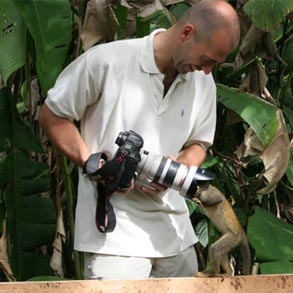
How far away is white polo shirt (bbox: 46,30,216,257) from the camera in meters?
2.06

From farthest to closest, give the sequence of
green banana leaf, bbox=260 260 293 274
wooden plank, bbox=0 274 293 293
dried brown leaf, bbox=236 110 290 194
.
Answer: dried brown leaf, bbox=236 110 290 194, green banana leaf, bbox=260 260 293 274, wooden plank, bbox=0 274 293 293

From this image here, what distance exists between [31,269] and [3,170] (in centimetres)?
36

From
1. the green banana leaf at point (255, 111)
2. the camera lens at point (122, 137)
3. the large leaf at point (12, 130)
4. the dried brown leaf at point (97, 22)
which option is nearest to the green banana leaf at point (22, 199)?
the large leaf at point (12, 130)

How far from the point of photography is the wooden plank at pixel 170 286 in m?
1.88

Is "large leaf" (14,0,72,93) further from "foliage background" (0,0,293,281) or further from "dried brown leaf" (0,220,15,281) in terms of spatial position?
"dried brown leaf" (0,220,15,281)

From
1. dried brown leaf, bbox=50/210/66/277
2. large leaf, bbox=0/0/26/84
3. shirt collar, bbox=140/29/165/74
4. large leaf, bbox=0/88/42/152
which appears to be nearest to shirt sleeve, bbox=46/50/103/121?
shirt collar, bbox=140/29/165/74

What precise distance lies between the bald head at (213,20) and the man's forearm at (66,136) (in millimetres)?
389

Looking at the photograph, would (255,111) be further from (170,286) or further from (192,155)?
(170,286)

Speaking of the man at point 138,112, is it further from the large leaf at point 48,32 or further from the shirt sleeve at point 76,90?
the large leaf at point 48,32

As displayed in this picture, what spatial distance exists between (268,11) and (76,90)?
90 cm

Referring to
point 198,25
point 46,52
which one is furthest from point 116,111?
point 46,52

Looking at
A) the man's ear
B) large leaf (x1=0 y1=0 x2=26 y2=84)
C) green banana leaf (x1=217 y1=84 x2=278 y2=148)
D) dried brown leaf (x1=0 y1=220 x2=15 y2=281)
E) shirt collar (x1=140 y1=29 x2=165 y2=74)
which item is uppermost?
the man's ear

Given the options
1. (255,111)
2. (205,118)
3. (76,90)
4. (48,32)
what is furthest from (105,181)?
(255,111)

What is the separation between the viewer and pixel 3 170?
Result: 283 centimetres
